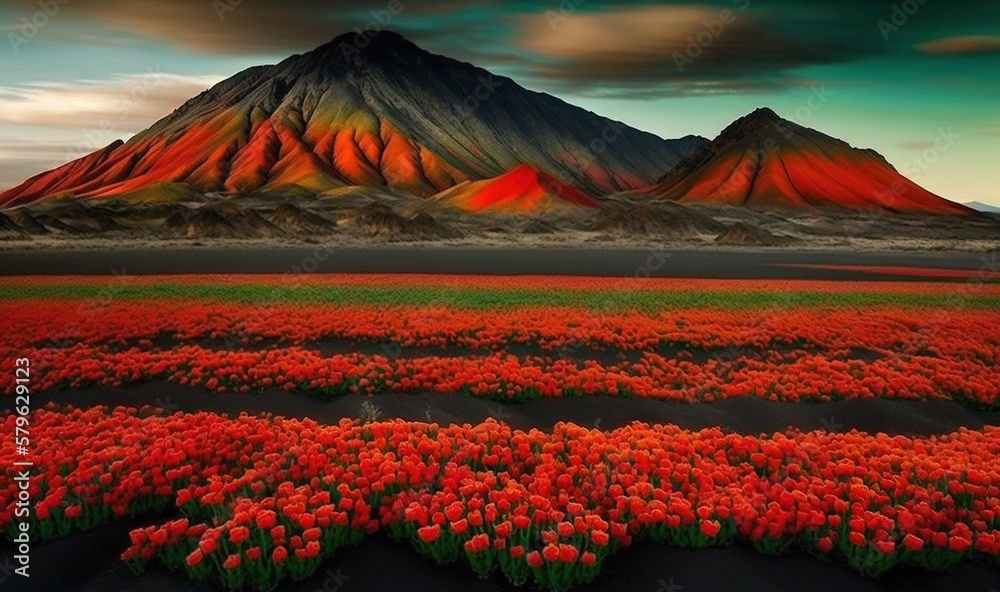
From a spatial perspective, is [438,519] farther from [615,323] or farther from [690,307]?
[690,307]

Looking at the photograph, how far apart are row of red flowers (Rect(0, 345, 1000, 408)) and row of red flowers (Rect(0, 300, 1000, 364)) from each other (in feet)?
9.27

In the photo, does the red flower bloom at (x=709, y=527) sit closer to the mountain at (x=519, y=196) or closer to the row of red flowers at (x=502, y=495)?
the row of red flowers at (x=502, y=495)

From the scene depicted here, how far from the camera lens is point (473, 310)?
964 inches

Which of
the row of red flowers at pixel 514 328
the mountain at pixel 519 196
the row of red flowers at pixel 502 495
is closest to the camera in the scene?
the row of red flowers at pixel 502 495

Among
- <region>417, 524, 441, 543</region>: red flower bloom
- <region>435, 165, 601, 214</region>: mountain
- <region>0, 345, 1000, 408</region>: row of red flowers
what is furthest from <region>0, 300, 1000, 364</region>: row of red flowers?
<region>435, 165, 601, 214</region>: mountain

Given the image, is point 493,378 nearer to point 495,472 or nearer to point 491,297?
point 495,472

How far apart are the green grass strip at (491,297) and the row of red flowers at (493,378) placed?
33.6ft

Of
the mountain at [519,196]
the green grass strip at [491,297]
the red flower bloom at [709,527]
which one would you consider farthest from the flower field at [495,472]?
the mountain at [519,196]

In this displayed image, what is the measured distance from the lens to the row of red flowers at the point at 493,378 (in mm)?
14070

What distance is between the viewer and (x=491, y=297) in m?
28.3

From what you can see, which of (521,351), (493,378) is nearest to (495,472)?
(493,378)

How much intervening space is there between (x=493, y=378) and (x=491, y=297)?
1433 centimetres

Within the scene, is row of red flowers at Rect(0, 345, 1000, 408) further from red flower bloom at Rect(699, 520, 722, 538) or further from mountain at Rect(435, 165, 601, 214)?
mountain at Rect(435, 165, 601, 214)

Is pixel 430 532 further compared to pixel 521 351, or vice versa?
pixel 521 351
